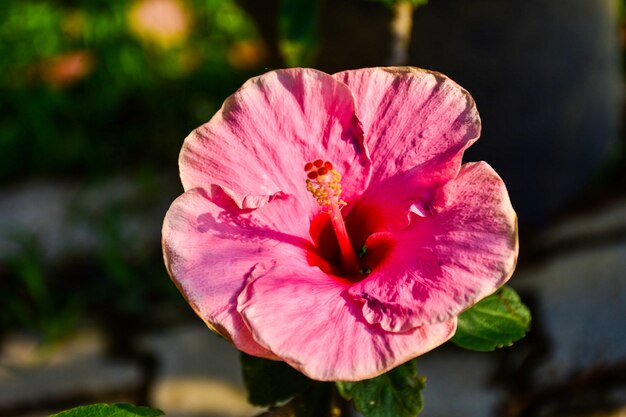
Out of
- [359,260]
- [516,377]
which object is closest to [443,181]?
[359,260]

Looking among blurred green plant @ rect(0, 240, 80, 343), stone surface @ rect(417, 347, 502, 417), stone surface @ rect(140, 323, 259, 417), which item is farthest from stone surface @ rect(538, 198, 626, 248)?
blurred green plant @ rect(0, 240, 80, 343)

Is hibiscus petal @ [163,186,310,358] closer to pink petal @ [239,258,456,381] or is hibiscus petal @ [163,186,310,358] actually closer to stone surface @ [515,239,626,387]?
pink petal @ [239,258,456,381]

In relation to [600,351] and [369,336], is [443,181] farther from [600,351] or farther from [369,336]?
[600,351]

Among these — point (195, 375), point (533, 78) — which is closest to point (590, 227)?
point (533, 78)

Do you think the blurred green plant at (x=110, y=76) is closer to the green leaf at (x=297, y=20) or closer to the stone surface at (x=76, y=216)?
the stone surface at (x=76, y=216)

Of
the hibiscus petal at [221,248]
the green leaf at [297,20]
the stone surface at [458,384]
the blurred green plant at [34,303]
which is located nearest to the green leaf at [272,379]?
the hibiscus petal at [221,248]

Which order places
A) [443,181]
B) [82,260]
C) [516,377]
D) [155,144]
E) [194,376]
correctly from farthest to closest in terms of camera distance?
[155,144]
[82,260]
[194,376]
[516,377]
[443,181]
